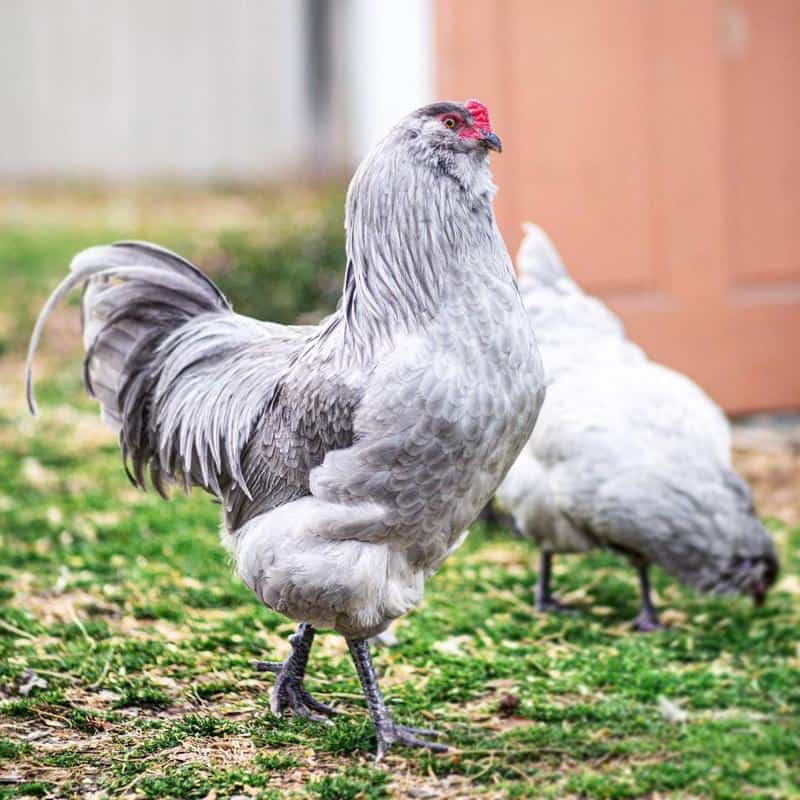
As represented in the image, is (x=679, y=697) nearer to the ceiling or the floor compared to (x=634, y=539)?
nearer to the floor

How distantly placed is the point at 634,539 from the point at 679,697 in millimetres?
722

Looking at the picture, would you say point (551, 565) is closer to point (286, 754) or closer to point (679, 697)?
point (679, 697)

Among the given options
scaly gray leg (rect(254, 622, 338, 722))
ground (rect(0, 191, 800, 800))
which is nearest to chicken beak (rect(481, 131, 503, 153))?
scaly gray leg (rect(254, 622, 338, 722))

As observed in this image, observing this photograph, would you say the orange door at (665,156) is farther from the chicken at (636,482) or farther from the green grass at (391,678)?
the chicken at (636,482)

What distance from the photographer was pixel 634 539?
5.05m

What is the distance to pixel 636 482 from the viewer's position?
198 inches

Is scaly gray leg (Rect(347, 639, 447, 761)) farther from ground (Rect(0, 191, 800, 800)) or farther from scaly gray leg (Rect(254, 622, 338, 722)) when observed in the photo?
scaly gray leg (Rect(254, 622, 338, 722))

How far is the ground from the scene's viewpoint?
3812 mm

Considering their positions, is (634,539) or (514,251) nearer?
(634,539)

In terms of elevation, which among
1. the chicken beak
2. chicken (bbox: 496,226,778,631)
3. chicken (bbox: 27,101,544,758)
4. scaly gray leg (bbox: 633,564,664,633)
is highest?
the chicken beak

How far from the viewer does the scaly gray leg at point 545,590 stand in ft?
18.0

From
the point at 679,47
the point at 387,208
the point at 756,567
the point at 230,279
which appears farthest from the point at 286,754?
the point at 230,279

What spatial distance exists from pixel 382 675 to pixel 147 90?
11965mm

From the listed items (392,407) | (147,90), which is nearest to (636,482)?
(392,407)
